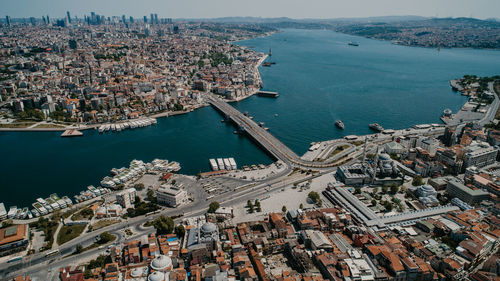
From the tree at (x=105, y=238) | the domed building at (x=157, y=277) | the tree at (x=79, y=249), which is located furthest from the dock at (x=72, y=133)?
the domed building at (x=157, y=277)

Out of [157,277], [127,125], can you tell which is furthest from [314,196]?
[127,125]

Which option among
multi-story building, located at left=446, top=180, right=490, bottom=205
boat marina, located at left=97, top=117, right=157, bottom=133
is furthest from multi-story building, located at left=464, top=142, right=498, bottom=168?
boat marina, located at left=97, top=117, right=157, bottom=133

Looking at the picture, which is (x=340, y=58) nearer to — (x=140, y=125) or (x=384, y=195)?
(x=140, y=125)

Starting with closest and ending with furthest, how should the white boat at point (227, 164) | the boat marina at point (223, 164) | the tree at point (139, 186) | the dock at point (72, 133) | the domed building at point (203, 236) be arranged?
1. the domed building at point (203, 236)
2. the tree at point (139, 186)
3. the boat marina at point (223, 164)
4. the white boat at point (227, 164)
5. the dock at point (72, 133)

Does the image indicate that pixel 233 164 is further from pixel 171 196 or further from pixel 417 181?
pixel 417 181

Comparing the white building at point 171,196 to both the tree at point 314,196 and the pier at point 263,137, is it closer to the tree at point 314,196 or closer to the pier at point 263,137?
the tree at point 314,196

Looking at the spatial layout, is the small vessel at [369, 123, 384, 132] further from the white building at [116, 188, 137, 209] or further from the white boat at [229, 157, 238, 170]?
the white building at [116, 188, 137, 209]
